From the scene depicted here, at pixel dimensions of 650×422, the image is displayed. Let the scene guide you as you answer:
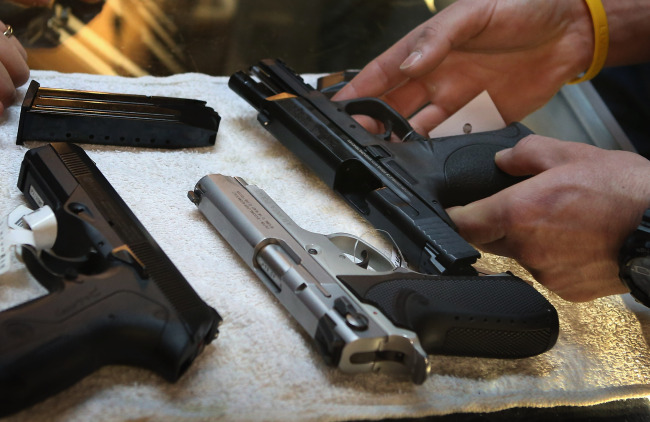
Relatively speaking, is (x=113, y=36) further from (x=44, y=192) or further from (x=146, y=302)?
(x=146, y=302)

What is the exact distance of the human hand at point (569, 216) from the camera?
1.43 m

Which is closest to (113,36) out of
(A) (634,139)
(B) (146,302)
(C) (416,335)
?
(B) (146,302)

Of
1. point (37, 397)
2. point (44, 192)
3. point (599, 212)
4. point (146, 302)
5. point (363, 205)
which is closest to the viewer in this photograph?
point (37, 397)

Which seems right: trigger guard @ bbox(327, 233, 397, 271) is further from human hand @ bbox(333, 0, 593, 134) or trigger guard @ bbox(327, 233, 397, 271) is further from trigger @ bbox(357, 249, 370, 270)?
human hand @ bbox(333, 0, 593, 134)

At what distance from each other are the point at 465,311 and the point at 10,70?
1269mm

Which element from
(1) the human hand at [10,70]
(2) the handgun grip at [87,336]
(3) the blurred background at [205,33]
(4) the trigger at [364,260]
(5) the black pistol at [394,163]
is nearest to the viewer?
(2) the handgun grip at [87,336]

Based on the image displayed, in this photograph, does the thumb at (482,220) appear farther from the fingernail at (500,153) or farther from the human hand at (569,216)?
the fingernail at (500,153)

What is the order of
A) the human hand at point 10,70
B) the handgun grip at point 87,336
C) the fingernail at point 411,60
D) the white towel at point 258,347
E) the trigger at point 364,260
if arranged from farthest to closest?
the fingernail at point 411,60, the human hand at point 10,70, the trigger at point 364,260, the white towel at point 258,347, the handgun grip at point 87,336

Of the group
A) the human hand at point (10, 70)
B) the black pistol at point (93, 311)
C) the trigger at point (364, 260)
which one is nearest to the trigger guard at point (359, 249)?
the trigger at point (364, 260)

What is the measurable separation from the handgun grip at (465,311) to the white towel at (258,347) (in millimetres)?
85

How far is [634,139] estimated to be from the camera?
7.30 feet

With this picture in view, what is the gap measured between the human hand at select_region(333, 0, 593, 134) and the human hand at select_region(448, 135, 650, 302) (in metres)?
0.55

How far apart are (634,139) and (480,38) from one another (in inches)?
27.3

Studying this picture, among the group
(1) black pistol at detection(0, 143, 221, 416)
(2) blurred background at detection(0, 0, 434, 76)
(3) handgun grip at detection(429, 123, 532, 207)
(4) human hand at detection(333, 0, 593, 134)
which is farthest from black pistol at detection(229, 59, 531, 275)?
(1) black pistol at detection(0, 143, 221, 416)
